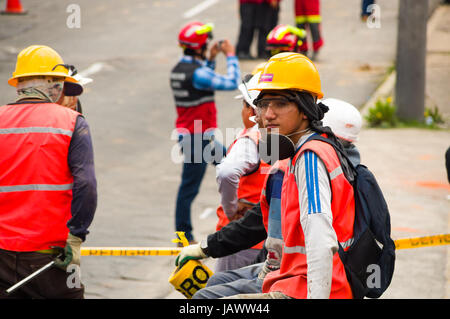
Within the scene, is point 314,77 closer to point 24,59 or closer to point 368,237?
point 368,237

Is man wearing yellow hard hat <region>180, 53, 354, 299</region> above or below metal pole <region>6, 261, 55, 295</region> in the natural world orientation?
above

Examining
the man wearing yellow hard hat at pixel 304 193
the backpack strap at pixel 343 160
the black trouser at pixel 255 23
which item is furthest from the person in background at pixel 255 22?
the backpack strap at pixel 343 160

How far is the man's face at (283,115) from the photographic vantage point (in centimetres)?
372

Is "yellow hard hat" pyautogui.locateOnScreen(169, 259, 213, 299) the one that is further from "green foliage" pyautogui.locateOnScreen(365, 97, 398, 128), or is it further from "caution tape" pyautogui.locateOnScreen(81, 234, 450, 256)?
"green foliage" pyautogui.locateOnScreen(365, 97, 398, 128)

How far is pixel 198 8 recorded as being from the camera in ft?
62.8

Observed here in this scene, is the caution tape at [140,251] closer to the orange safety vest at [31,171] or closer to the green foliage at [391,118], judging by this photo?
the orange safety vest at [31,171]

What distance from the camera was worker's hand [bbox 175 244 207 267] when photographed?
4516 millimetres

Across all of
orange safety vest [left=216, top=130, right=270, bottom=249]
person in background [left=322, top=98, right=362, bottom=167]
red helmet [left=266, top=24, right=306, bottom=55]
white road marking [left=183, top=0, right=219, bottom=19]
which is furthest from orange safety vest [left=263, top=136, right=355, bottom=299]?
white road marking [left=183, top=0, right=219, bottom=19]

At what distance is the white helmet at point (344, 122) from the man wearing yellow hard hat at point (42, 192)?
154cm

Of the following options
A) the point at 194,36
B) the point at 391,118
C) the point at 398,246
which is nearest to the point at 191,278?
the point at 398,246

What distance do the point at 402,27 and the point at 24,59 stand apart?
28.5 feet

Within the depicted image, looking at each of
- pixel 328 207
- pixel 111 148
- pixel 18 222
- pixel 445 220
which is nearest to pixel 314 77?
pixel 328 207

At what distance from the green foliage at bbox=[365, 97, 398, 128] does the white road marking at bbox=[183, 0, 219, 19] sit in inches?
288

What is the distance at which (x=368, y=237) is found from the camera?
3598 millimetres
